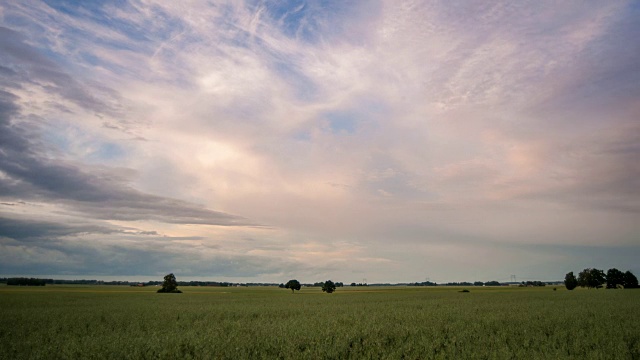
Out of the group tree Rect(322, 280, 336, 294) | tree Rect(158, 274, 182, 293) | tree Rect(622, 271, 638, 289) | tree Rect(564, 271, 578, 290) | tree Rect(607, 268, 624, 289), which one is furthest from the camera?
tree Rect(564, 271, 578, 290)

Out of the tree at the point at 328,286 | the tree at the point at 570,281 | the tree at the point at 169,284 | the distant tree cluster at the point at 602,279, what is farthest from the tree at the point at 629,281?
the tree at the point at 169,284

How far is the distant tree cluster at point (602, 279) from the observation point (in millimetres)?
137375

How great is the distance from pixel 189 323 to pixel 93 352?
1283 centimetres

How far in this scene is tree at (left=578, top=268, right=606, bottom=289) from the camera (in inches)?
5704

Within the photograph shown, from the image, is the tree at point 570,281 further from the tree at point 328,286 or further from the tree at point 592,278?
the tree at point 328,286

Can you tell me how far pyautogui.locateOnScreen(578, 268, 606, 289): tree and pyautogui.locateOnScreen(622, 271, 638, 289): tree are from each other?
7.20m

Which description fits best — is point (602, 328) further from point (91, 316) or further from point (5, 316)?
point (5, 316)

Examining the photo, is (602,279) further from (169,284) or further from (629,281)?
(169,284)

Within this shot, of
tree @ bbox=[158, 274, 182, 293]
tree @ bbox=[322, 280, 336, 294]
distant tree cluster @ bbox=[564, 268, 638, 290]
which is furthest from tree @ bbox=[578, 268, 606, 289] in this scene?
tree @ bbox=[158, 274, 182, 293]

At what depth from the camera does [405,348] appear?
17797 mm

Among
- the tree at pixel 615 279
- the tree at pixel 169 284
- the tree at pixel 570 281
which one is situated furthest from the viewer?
the tree at pixel 570 281

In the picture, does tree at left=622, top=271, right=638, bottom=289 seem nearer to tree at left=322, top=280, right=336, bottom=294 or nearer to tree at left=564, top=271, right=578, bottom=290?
tree at left=564, top=271, right=578, bottom=290

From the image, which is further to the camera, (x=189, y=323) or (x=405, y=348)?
(x=189, y=323)

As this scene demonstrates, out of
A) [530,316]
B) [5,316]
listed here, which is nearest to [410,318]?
[530,316]
